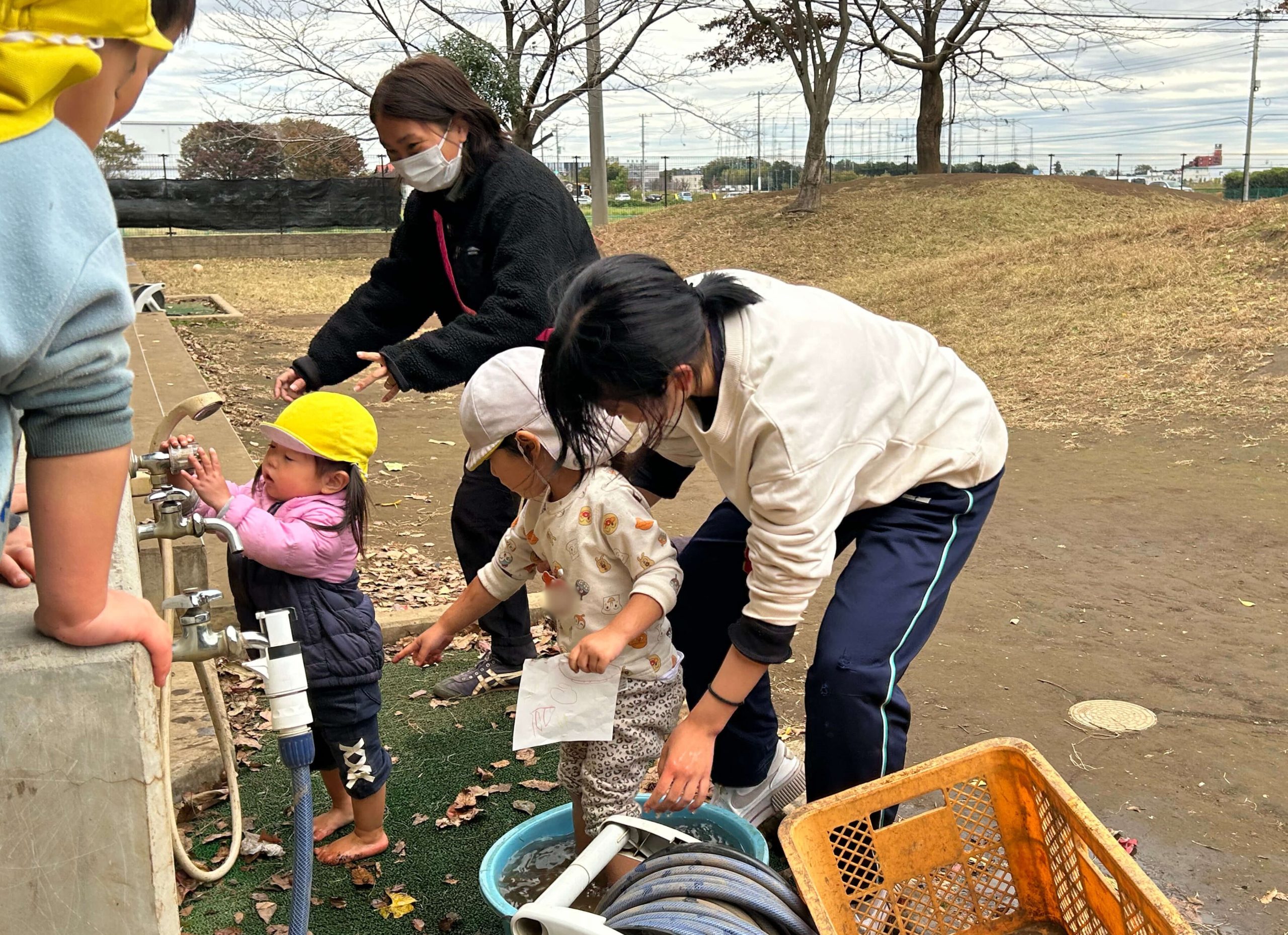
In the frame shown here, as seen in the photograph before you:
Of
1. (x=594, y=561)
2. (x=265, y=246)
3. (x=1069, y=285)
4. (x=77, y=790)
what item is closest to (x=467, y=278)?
(x=594, y=561)

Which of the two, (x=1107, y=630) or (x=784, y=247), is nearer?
(x=1107, y=630)

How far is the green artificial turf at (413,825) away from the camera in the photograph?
99.2 inches

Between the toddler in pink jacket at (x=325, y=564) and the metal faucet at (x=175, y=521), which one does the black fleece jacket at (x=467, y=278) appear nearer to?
the toddler in pink jacket at (x=325, y=564)

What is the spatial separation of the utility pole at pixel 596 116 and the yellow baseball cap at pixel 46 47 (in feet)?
53.8

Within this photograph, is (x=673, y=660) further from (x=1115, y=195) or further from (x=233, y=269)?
(x=1115, y=195)

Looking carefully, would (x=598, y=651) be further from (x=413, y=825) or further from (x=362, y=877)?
(x=413, y=825)

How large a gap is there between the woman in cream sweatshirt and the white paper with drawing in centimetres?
21

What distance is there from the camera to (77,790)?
4.61 ft

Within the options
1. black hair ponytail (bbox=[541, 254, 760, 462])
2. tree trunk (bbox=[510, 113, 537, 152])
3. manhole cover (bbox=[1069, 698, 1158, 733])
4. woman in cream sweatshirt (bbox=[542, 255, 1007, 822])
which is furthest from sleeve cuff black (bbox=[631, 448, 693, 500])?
tree trunk (bbox=[510, 113, 537, 152])

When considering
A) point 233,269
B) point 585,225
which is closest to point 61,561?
point 585,225

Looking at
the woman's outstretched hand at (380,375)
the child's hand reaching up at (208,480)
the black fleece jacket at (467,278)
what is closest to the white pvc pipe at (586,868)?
the child's hand reaching up at (208,480)

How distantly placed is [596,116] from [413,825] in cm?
1638

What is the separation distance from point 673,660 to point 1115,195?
20.8m

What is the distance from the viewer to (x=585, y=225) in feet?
11.1
